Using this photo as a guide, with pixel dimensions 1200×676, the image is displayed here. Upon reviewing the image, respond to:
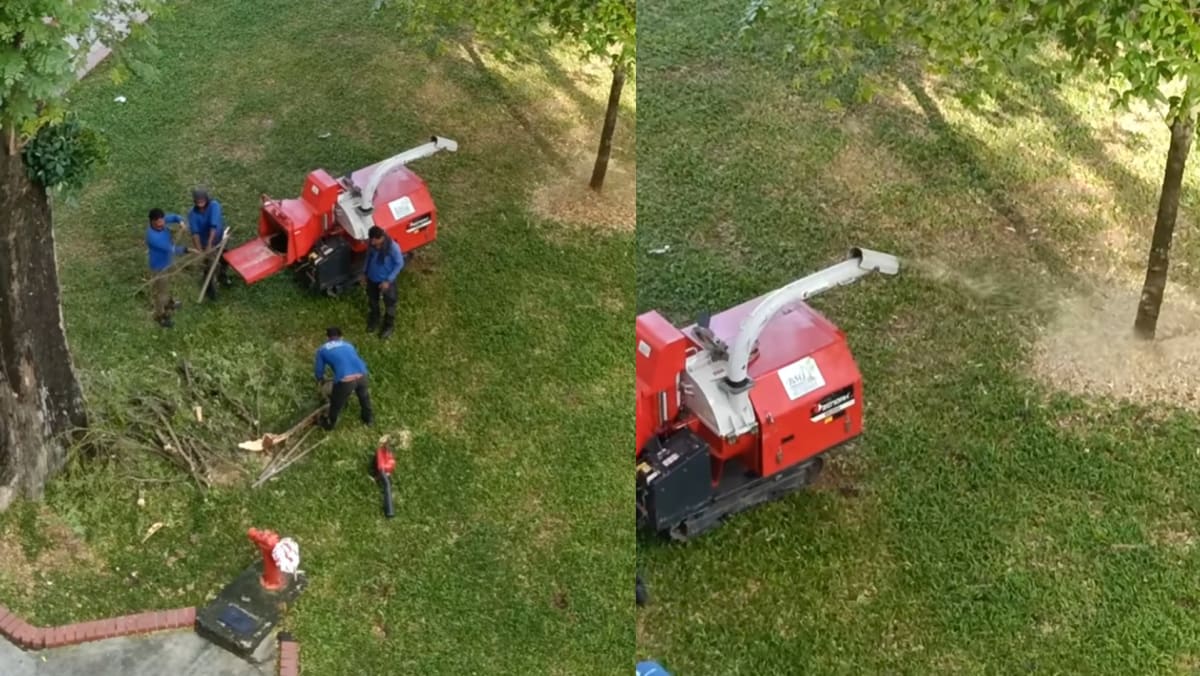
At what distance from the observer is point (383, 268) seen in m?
6.45

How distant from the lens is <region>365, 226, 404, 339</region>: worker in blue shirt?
6414mm

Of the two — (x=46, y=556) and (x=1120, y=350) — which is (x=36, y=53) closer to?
(x=46, y=556)

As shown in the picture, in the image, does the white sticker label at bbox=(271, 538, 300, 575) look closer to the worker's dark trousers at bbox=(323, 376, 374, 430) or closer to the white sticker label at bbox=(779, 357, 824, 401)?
the worker's dark trousers at bbox=(323, 376, 374, 430)

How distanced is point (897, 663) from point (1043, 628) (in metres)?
0.62

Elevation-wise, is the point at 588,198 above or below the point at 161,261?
below

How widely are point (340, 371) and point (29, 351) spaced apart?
138cm

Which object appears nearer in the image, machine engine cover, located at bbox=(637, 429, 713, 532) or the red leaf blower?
machine engine cover, located at bbox=(637, 429, 713, 532)

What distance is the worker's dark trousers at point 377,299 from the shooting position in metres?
6.57

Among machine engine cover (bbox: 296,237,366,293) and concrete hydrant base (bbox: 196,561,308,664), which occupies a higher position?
machine engine cover (bbox: 296,237,366,293)

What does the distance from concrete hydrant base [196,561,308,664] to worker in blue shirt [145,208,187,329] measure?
2.08 m

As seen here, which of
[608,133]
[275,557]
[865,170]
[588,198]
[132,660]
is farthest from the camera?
[588,198]

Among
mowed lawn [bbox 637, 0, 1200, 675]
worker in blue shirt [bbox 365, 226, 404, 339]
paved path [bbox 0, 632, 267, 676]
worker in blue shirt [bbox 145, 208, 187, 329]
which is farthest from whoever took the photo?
worker in blue shirt [bbox 145, 208, 187, 329]

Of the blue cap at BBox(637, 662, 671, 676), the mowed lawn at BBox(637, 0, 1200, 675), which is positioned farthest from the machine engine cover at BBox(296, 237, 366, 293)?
the blue cap at BBox(637, 662, 671, 676)

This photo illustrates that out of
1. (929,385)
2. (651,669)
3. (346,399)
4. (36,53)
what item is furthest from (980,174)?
(36,53)
